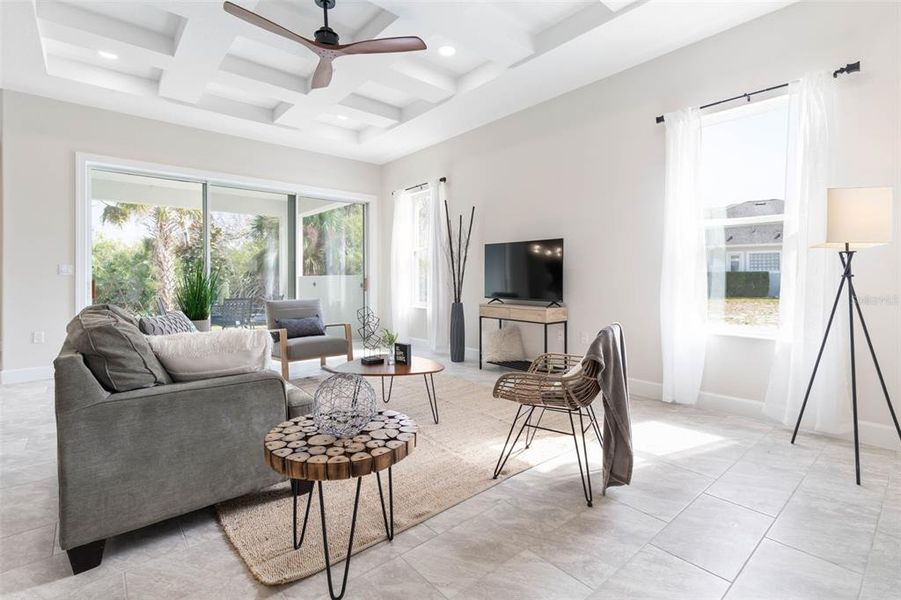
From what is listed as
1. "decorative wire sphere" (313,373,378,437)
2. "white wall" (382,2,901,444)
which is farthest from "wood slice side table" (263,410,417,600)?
"white wall" (382,2,901,444)

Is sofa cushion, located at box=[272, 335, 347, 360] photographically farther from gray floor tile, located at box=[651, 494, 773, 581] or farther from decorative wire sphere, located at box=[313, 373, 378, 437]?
gray floor tile, located at box=[651, 494, 773, 581]

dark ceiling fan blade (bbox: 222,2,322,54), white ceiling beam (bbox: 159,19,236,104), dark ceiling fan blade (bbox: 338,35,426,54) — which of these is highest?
white ceiling beam (bbox: 159,19,236,104)

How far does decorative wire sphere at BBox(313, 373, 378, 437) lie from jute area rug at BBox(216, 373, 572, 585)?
533mm

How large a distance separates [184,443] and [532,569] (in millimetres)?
1439

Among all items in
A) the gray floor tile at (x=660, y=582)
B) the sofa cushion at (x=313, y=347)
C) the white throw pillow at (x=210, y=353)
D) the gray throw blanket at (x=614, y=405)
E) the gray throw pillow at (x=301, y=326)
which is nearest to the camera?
the gray floor tile at (x=660, y=582)

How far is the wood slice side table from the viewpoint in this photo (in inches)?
50.9

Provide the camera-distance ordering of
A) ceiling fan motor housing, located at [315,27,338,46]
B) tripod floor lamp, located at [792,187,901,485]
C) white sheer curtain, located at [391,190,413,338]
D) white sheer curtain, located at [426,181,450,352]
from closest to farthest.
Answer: tripod floor lamp, located at [792,187,901,485] → ceiling fan motor housing, located at [315,27,338,46] → white sheer curtain, located at [426,181,450,352] → white sheer curtain, located at [391,190,413,338]

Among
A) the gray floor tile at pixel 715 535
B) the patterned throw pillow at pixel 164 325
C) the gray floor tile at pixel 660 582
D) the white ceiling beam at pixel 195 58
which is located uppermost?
the white ceiling beam at pixel 195 58

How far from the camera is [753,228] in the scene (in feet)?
11.0

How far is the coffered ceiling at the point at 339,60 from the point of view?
3.25m

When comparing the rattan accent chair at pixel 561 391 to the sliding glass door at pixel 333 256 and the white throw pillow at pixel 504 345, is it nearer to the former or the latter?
the white throw pillow at pixel 504 345

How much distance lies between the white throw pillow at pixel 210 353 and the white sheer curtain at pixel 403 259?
463 centimetres

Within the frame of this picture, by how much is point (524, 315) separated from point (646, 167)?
1816mm

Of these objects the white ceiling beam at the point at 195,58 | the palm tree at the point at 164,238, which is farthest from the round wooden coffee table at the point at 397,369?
the palm tree at the point at 164,238
